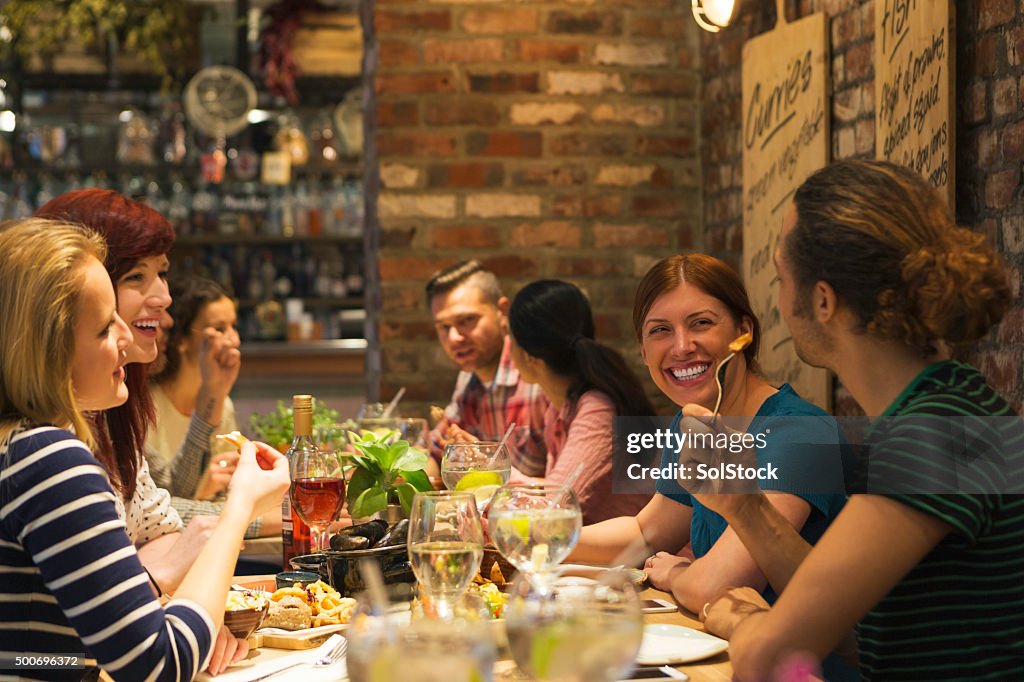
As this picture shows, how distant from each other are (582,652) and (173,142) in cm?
717

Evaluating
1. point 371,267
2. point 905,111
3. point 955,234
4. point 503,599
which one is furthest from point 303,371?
point 955,234

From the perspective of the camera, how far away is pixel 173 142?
7.75 metres

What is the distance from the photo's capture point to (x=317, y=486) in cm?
219

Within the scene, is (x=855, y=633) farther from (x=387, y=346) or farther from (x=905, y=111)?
(x=387, y=346)

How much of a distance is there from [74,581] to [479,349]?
8.57 feet

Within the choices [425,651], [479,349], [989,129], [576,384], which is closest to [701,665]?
[425,651]

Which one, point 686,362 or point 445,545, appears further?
point 686,362

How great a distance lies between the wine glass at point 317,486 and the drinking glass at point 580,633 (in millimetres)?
1075

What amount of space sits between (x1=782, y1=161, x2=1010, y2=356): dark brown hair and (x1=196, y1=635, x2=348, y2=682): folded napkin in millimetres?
803

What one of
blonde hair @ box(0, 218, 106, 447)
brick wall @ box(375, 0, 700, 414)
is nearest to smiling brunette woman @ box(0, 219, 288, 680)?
blonde hair @ box(0, 218, 106, 447)

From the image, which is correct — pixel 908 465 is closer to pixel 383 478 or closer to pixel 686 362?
pixel 686 362

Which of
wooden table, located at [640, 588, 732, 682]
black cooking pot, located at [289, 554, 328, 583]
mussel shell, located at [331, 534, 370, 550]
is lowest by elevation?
wooden table, located at [640, 588, 732, 682]

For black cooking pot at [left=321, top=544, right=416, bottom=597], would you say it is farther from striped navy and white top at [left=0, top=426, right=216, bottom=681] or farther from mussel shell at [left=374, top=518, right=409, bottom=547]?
striped navy and white top at [left=0, top=426, right=216, bottom=681]

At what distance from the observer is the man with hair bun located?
141 centimetres
